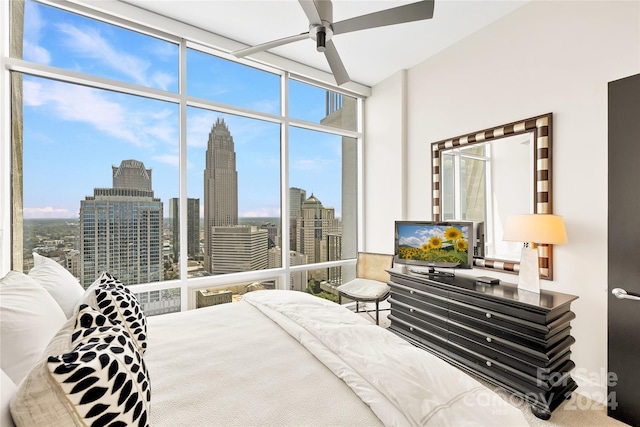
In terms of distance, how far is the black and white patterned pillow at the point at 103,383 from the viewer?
66 cm

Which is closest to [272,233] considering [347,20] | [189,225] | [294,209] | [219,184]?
[294,209]

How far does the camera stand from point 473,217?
9.41ft

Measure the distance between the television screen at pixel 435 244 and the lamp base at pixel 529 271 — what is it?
435 mm

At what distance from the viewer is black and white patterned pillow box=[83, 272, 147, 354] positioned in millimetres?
1234

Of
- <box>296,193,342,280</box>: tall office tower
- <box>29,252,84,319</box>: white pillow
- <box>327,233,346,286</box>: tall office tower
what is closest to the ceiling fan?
<box>29,252,84,319</box>: white pillow

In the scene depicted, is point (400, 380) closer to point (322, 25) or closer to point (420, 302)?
point (420, 302)

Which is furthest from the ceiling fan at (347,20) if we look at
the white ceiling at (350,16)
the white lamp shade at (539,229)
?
the white lamp shade at (539,229)

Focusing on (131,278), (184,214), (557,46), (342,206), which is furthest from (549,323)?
(131,278)

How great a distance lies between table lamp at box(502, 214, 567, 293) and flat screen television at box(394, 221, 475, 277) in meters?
0.44

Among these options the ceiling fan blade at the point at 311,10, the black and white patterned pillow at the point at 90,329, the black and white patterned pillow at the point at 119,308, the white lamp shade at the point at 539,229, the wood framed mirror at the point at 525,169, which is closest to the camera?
the black and white patterned pillow at the point at 90,329

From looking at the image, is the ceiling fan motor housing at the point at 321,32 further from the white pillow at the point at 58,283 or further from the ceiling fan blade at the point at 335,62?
the white pillow at the point at 58,283

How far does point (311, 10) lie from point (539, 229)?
6.74 ft

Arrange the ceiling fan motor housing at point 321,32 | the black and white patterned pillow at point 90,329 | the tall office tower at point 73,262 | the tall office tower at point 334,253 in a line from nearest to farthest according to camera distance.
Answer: the black and white patterned pillow at point 90,329 → the ceiling fan motor housing at point 321,32 → the tall office tower at point 73,262 → the tall office tower at point 334,253

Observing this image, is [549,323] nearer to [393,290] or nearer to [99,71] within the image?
[393,290]
